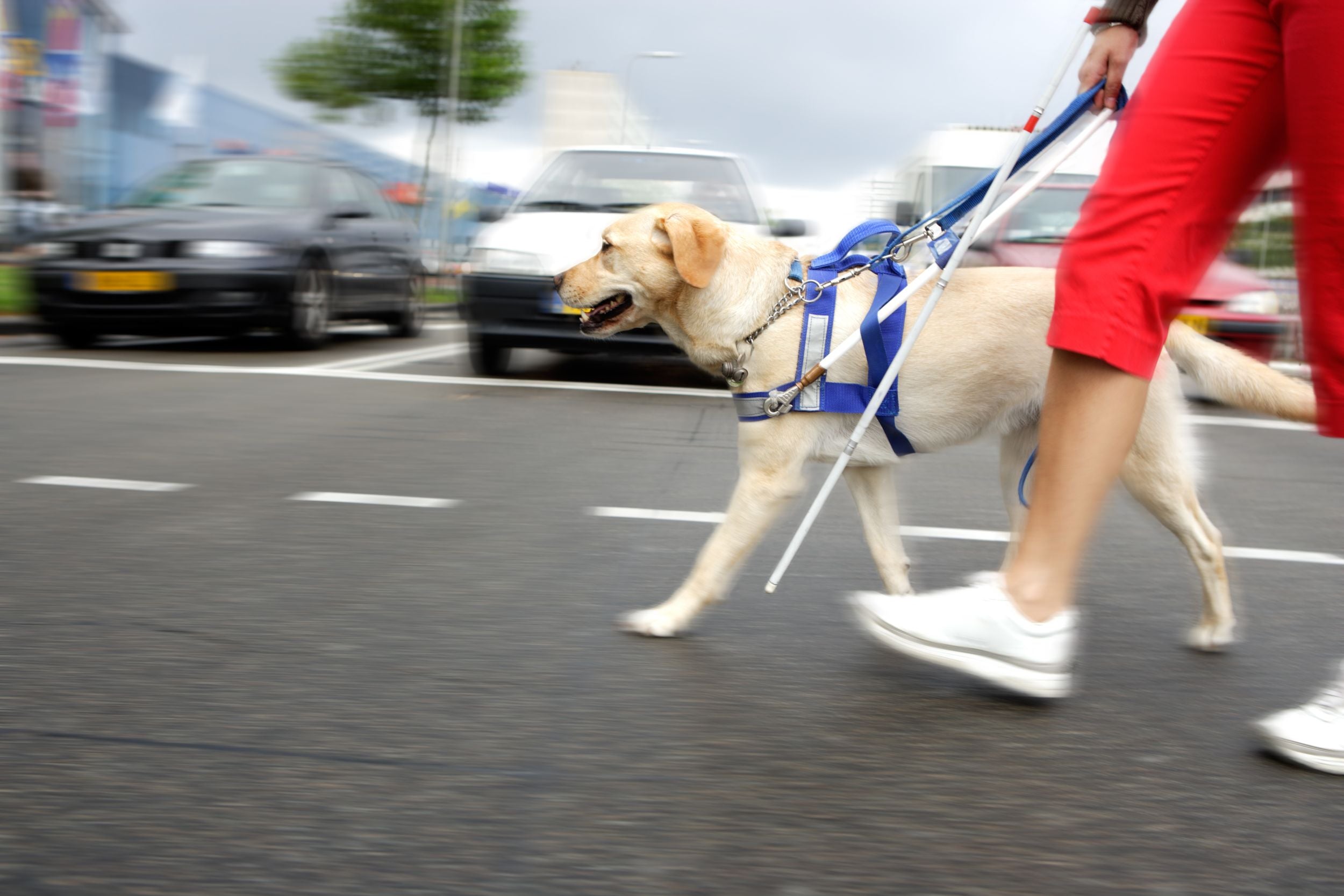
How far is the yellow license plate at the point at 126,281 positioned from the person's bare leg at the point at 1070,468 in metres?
9.13

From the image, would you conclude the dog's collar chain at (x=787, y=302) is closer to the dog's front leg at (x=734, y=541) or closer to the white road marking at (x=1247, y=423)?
the dog's front leg at (x=734, y=541)

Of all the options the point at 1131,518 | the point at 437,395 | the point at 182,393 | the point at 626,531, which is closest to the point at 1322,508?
the point at 1131,518

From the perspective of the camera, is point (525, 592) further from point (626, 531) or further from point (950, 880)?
point (950, 880)

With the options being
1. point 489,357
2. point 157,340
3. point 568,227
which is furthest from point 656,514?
point 157,340

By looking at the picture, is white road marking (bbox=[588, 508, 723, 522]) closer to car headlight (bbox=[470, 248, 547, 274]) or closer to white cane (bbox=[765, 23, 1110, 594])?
white cane (bbox=[765, 23, 1110, 594])

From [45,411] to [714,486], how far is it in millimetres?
3942

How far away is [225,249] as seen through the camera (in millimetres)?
10641

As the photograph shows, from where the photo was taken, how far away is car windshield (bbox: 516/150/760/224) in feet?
33.0

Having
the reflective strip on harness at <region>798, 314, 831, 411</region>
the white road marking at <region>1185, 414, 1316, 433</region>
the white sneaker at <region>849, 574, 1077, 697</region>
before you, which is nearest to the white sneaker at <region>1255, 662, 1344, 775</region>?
the white sneaker at <region>849, 574, 1077, 697</region>

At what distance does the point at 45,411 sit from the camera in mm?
7148

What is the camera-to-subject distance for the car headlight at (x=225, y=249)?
34.5ft

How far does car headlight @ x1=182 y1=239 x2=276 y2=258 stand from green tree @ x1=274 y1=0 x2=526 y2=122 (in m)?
28.8

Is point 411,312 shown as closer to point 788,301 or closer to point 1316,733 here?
point 788,301

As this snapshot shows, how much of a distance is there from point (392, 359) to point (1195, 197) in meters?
9.55
